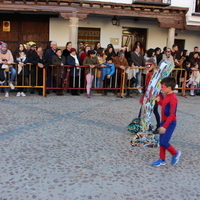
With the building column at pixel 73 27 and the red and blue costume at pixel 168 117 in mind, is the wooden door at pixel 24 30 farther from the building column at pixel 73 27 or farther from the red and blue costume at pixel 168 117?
the red and blue costume at pixel 168 117

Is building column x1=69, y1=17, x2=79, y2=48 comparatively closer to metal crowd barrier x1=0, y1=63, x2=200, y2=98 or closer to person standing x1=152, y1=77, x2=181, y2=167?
metal crowd barrier x1=0, y1=63, x2=200, y2=98

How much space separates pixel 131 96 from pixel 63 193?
275 inches

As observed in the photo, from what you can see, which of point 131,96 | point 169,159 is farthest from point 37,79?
point 169,159

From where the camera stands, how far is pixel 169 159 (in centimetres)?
462

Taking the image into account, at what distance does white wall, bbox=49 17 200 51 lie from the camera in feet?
47.4

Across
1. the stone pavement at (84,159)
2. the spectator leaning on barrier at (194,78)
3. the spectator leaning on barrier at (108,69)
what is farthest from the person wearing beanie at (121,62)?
the spectator leaning on barrier at (194,78)

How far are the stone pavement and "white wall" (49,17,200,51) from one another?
25.5 feet

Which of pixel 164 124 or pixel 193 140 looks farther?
pixel 193 140

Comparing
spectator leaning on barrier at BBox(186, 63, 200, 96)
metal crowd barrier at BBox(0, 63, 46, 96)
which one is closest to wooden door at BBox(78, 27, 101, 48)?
spectator leaning on barrier at BBox(186, 63, 200, 96)

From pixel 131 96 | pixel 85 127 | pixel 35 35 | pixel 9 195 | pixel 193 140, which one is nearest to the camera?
pixel 9 195

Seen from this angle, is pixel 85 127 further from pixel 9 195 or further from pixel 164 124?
pixel 9 195

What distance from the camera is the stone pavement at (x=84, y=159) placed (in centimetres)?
346

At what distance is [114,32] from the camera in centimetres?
1516

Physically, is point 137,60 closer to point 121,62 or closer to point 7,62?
point 121,62
